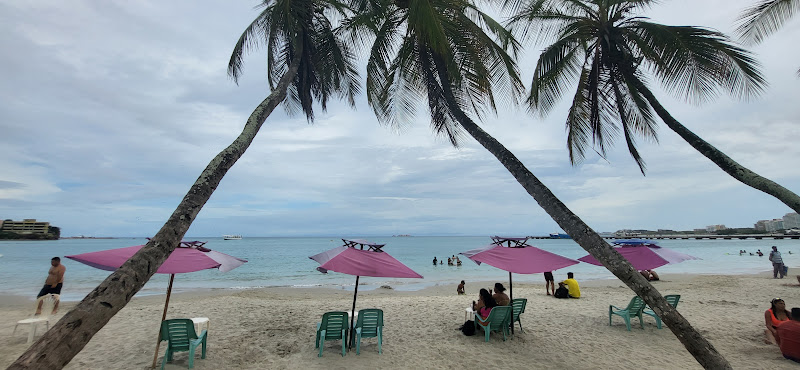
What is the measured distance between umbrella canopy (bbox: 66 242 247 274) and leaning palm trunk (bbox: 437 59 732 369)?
4.71 meters

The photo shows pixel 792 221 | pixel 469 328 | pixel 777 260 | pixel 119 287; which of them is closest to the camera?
pixel 119 287

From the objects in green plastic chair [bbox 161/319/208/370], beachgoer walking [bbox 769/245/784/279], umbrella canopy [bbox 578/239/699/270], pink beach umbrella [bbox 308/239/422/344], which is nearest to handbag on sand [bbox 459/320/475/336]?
pink beach umbrella [bbox 308/239/422/344]

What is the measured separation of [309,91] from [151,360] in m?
6.48

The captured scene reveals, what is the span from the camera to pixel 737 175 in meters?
5.34

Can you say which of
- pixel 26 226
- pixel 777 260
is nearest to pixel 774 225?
pixel 777 260

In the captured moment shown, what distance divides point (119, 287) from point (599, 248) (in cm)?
511

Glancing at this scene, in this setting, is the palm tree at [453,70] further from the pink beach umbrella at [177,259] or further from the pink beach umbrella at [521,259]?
the pink beach umbrella at [177,259]

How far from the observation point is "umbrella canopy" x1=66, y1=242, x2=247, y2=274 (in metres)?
4.51

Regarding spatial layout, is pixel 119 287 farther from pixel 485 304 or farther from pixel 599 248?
pixel 485 304

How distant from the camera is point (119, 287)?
109 inches

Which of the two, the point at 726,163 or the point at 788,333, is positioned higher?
the point at 726,163

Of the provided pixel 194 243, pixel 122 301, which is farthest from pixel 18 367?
pixel 194 243

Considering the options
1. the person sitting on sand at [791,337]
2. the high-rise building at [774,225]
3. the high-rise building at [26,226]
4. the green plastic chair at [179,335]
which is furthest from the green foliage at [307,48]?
the high-rise building at [774,225]

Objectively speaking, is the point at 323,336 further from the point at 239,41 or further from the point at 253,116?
the point at 239,41
